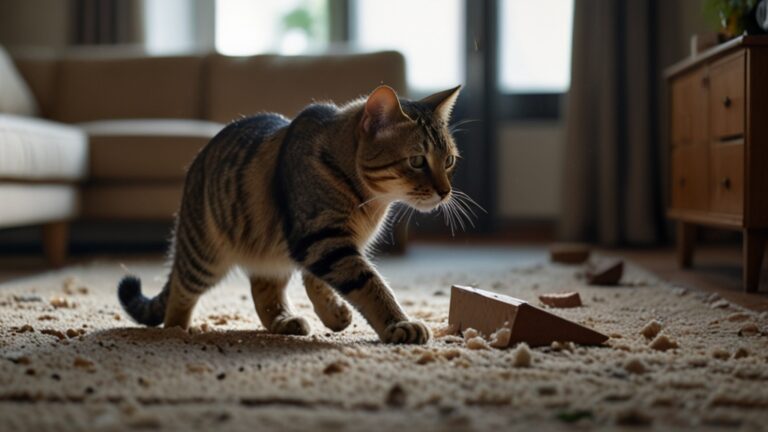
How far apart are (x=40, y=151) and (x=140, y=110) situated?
1269 mm

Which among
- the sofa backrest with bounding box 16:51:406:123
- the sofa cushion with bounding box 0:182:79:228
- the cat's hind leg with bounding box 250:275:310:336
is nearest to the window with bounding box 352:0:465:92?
the sofa backrest with bounding box 16:51:406:123

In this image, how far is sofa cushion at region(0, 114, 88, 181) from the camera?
264 centimetres

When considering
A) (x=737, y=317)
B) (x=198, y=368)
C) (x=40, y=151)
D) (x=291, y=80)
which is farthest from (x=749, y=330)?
(x=291, y=80)

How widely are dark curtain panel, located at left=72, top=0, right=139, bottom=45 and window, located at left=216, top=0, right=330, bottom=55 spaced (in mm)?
541

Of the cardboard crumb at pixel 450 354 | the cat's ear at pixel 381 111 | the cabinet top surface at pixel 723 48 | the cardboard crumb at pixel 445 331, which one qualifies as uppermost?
the cabinet top surface at pixel 723 48

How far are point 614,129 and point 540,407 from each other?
346cm

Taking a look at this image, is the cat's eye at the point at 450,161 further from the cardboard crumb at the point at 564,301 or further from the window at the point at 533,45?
the window at the point at 533,45

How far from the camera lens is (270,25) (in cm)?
495

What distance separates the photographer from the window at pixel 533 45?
15.3 feet

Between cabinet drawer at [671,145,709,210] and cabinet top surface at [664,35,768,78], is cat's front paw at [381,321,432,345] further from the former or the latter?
cabinet drawer at [671,145,709,210]

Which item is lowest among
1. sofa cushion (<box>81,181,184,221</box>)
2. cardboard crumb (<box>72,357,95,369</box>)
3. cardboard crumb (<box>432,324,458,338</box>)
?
cardboard crumb (<box>432,324,458,338</box>)

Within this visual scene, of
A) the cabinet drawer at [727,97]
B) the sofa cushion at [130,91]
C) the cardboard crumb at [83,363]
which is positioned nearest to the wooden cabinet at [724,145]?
the cabinet drawer at [727,97]

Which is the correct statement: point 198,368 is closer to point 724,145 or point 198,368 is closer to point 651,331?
point 651,331

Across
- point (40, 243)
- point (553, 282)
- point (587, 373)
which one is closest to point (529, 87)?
point (553, 282)
